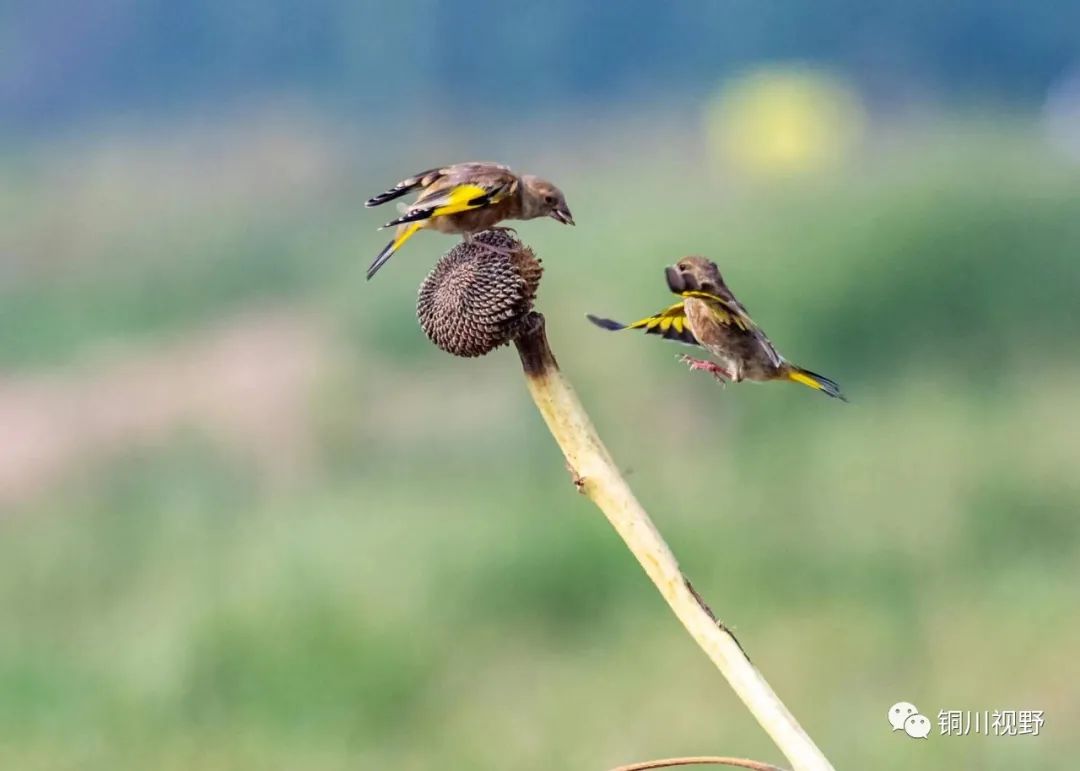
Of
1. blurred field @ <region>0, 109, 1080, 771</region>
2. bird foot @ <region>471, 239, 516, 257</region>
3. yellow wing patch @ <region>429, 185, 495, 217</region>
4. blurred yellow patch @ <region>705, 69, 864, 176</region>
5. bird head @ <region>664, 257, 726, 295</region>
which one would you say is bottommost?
blurred field @ <region>0, 109, 1080, 771</region>

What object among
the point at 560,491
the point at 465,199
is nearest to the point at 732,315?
the point at 465,199

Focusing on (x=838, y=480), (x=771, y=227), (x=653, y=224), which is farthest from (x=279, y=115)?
(x=838, y=480)

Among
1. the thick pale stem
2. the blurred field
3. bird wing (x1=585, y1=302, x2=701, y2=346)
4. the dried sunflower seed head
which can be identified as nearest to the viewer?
the thick pale stem

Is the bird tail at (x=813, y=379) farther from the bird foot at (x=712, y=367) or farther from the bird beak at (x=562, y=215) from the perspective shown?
the bird beak at (x=562, y=215)

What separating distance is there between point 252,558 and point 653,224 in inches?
61.5

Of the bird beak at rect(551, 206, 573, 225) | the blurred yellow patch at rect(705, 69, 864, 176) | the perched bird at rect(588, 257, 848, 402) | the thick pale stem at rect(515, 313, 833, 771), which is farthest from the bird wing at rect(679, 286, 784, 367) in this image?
the blurred yellow patch at rect(705, 69, 864, 176)

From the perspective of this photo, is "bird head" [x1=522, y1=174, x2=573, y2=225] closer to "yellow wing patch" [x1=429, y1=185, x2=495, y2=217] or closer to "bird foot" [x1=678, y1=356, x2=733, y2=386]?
"yellow wing patch" [x1=429, y1=185, x2=495, y2=217]

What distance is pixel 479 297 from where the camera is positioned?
0.69 meters

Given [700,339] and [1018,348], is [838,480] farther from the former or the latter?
[700,339]

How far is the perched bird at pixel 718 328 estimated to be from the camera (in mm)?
717

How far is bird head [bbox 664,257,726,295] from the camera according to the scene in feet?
2.33

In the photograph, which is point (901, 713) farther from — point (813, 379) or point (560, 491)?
point (560, 491)

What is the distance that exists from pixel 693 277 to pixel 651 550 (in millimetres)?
193

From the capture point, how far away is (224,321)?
13.1 ft
